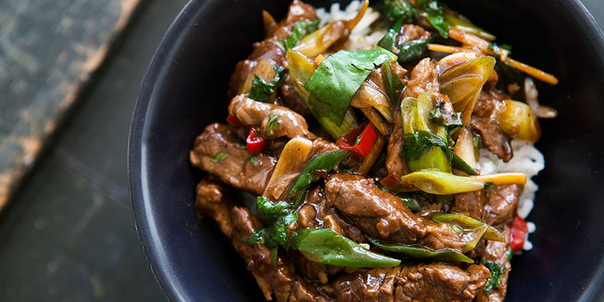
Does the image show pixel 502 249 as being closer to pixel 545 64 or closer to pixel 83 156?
pixel 545 64

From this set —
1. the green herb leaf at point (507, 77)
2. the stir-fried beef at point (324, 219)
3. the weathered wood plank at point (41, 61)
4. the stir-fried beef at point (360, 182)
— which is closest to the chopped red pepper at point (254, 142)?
the stir-fried beef at point (360, 182)

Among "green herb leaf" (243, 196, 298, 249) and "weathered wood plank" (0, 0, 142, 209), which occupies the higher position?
"green herb leaf" (243, 196, 298, 249)

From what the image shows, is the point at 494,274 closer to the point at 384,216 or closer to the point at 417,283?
the point at 417,283

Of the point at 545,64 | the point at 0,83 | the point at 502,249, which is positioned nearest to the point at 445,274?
the point at 502,249

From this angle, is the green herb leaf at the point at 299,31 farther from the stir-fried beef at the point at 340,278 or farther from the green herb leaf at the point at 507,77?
the green herb leaf at the point at 507,77

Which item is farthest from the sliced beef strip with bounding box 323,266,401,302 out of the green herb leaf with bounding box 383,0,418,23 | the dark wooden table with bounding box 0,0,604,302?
the dark wooden table with bounding box 0,0,604,302

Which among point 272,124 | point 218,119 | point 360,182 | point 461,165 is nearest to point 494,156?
point 461,165

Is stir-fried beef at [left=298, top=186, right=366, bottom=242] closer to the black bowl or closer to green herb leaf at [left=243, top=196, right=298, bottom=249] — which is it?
green herb leaf at [left=243, top=196, right=298, bottom=249]

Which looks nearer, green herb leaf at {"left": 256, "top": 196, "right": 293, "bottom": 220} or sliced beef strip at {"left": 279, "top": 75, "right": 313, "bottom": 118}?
green herb leaf at {"left": 256, "top": 196, "right": 293, "bottom": 220}

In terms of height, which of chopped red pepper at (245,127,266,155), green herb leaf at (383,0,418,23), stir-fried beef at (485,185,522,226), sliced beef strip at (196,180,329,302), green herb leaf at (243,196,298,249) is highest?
green herb leaf at (383,0,418,23)
